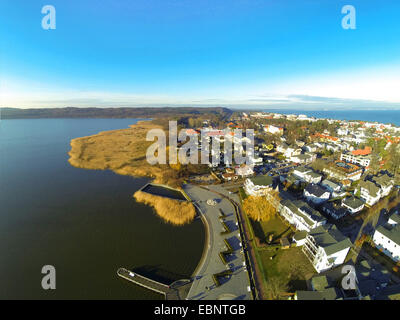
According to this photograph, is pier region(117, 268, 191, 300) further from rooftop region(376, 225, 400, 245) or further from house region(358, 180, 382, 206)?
house region(358, 180, 382, 206)

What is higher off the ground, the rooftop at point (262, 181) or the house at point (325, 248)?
the rooftop at point (262, 181)

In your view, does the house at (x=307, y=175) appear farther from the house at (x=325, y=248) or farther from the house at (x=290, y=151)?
the house at (x=325, y=248)

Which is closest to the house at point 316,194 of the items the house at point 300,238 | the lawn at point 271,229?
the lawn at point 271,229

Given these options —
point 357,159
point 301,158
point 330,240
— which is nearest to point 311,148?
point 357,159

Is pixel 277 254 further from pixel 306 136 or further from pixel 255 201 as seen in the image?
pixel 306 136

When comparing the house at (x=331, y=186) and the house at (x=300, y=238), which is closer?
the house at (x=300, y=238)
